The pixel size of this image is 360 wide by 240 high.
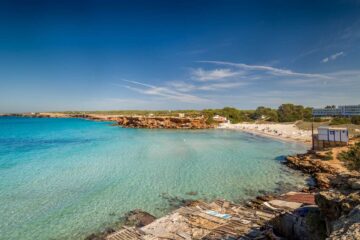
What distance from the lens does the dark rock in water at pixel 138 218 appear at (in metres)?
10.3

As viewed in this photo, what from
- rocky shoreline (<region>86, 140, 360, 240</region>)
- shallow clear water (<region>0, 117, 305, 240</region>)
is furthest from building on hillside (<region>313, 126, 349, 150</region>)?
rocky shoreline (<region>86, 140, 360, 240</region>)

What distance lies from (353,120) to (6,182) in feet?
213

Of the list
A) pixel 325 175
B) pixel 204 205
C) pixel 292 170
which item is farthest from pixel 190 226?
pixel 292 170

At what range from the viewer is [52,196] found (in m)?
14.1

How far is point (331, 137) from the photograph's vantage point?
25.3 metres

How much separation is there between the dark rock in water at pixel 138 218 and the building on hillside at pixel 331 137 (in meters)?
23.1

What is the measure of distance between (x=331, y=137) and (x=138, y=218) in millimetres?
24029

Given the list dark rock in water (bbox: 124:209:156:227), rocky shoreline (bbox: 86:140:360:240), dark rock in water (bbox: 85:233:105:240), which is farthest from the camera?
dark rock in water (bbox: 124:209:156:227)

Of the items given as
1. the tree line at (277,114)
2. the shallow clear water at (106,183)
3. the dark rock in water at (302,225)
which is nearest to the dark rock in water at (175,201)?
the shallow clear water at (106,183)

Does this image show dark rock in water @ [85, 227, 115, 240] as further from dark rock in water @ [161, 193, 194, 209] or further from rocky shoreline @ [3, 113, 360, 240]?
dark rock in water @ [161, 193, 194, 209]

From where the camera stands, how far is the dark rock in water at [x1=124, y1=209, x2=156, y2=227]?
10266 millimetres

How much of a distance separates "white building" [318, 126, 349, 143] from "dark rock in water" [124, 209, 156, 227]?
2304cm

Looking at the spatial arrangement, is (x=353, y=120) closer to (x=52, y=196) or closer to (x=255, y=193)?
(x=255, y=193)

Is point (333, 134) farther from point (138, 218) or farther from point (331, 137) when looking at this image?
point (138, 218)
